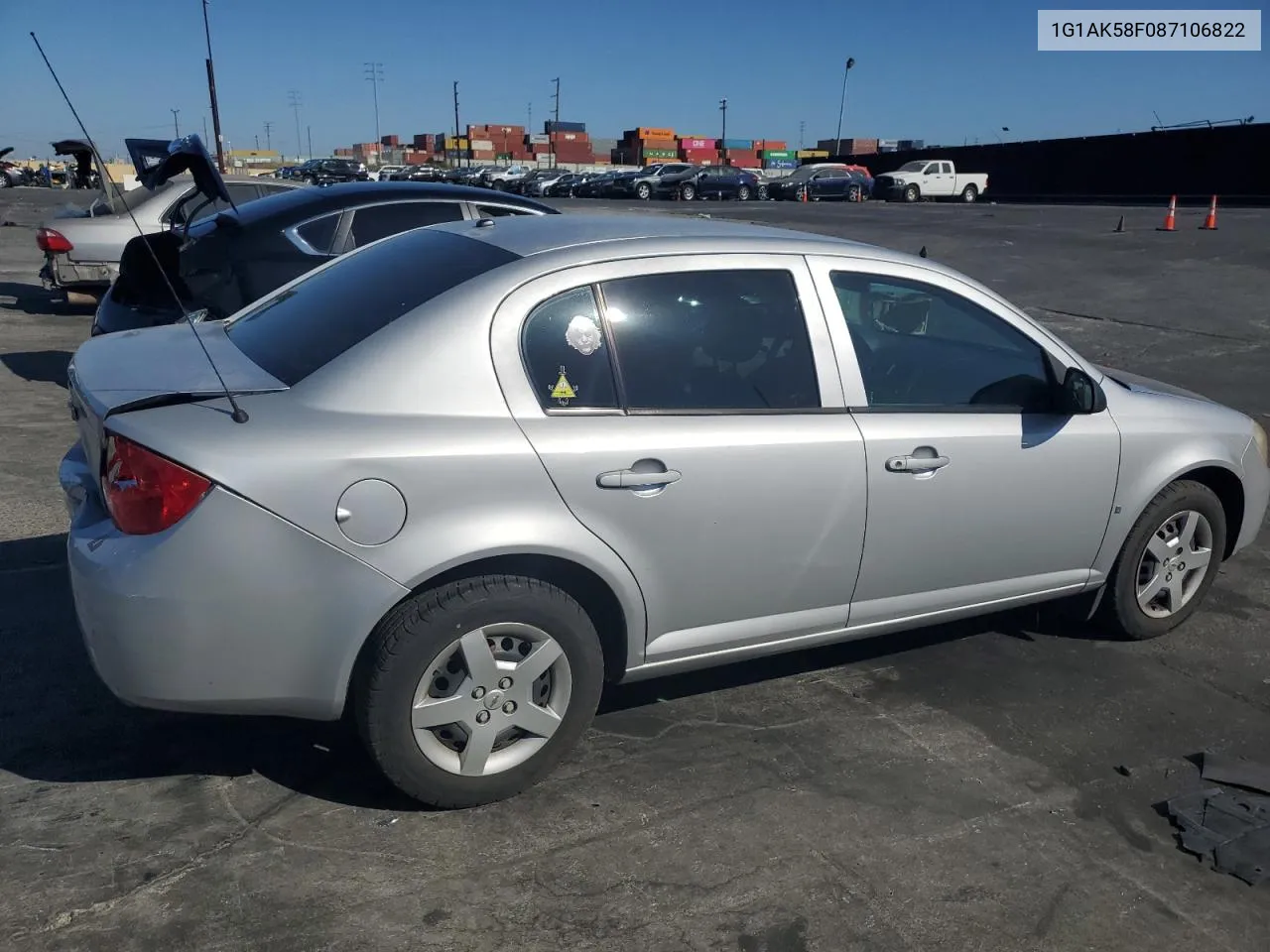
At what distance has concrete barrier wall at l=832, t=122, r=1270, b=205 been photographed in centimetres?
4228

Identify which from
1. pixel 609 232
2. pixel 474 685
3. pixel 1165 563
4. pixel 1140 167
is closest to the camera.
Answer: pixel 474 685

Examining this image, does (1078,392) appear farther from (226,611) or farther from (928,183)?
(928,183)

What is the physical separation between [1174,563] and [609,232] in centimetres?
277

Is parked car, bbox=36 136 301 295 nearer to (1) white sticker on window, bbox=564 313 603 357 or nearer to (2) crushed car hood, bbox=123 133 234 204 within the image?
(2) crushed car hood, bbox=123 133 234 204

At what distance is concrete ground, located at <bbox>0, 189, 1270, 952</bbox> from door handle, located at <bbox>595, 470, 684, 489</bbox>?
3.07 feet

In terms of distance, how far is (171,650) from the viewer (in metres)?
2.84

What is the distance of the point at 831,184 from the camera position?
4681cm

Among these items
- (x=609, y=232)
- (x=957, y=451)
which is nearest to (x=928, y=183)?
(x=957, y=451)

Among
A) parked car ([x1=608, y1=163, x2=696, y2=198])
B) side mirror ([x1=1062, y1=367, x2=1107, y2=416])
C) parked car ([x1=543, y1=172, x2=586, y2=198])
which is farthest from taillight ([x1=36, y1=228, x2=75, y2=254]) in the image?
parked car ([x1=543, y1=172, x2=586, y2=198])

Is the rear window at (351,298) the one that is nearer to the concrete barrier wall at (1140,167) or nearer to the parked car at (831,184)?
the concrete barrier wall at (1140,167)

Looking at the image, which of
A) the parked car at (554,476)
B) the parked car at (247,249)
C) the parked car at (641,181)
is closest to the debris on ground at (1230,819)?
the parked car at (554,476)

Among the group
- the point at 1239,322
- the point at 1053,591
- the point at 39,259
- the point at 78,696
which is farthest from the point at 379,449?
the point at 39,259

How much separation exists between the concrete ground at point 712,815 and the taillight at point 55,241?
6896mm

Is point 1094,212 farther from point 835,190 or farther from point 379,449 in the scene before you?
point 379,449
